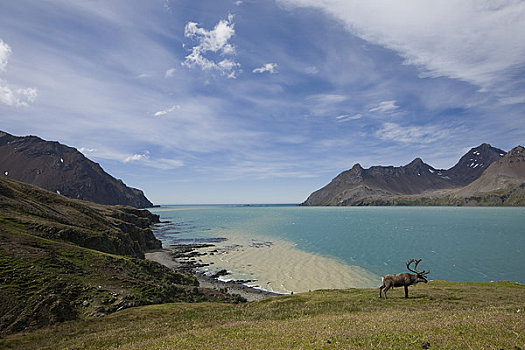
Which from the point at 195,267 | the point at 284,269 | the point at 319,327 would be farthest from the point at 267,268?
the point at 319,327

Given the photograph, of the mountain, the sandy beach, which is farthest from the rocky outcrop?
Answer: the sandy beach

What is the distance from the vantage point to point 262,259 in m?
77.2

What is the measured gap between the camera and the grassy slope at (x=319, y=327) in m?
13.0

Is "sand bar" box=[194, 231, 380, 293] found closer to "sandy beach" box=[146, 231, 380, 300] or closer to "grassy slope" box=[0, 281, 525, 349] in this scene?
"sandy beach" box=[146, 231, 380, 300]

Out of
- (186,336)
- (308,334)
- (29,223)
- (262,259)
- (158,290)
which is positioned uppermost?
(29,223)

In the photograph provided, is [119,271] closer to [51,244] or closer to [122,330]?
[51,244]

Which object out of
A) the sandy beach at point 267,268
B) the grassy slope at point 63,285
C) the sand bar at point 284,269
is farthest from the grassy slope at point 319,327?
the sand bar at point 284,269

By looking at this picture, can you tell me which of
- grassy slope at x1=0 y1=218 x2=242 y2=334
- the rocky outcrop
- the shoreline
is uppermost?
the rocky outcrop

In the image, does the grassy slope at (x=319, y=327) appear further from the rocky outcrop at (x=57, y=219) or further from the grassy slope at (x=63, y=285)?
the rocky outcrop at (x=57, y=219)

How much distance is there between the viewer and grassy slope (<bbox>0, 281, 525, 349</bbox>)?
12992mm

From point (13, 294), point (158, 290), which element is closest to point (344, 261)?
point (158, 290)

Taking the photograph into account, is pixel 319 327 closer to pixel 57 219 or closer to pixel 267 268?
pixel 267 268

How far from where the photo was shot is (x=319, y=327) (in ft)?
56.1

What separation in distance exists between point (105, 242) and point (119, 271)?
16.6 m
